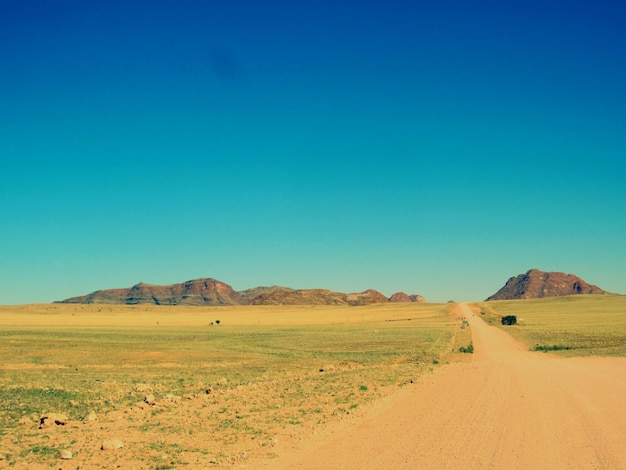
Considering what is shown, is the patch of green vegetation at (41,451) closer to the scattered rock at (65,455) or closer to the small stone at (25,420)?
the scattered rock at (65,455)

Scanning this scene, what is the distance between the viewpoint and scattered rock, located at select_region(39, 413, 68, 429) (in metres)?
15.0

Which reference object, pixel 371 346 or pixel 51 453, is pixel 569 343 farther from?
pixel 51 453

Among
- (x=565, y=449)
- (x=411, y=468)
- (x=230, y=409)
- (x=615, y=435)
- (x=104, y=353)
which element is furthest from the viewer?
(x=104, y=353)

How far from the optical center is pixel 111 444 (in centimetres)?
1277

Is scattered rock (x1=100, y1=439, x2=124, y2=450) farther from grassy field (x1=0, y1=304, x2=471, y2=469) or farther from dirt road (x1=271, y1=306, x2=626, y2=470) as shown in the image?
dirt road (x1=271, y1=306, x2=626, y2=470)

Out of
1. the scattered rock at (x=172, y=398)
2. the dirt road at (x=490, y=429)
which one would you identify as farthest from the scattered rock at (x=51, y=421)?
the dirt road at (x=490, y=429)

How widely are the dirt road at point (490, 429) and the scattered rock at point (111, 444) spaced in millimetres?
4252

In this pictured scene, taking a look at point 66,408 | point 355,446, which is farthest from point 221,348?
point 355,446

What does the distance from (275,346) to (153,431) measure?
118ft

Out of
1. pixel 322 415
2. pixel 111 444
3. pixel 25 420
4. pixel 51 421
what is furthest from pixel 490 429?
pixel 25 420

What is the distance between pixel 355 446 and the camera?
12430 millimetres

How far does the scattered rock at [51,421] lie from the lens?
15047 mm

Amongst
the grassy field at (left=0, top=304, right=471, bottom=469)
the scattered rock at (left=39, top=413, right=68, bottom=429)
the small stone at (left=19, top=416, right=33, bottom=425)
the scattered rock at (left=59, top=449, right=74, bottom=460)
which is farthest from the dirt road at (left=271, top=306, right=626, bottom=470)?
the small stone at (left=19, top=416, right=33, bottom=425)

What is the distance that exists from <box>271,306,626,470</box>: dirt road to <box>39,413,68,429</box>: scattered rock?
778 cm
